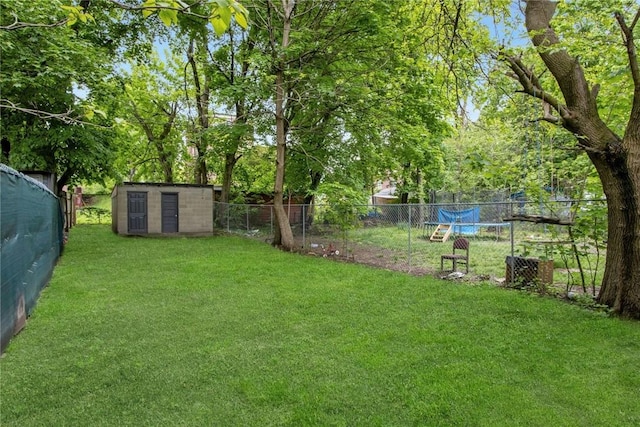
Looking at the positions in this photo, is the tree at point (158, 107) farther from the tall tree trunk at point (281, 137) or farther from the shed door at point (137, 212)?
the tall tree trunk at point (281, 137)

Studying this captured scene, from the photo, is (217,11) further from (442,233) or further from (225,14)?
(442,233)

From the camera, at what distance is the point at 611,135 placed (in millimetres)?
5184

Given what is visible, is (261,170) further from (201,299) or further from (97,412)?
(97,412)

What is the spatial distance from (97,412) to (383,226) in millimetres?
13125

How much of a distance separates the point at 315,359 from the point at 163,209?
1342 cm

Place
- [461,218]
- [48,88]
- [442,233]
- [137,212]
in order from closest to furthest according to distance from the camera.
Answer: [48,88]
[137,212]
[442,233]
[461,218]

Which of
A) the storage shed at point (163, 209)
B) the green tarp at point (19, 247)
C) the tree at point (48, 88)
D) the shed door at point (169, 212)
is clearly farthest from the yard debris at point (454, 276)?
the shed door at point (169, 212)

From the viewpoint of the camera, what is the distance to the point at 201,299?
5.92 meters

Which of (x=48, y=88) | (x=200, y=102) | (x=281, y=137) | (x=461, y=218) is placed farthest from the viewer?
(x=200, y=102)

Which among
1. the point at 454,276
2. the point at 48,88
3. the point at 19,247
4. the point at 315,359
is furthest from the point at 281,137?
the point at 315,359

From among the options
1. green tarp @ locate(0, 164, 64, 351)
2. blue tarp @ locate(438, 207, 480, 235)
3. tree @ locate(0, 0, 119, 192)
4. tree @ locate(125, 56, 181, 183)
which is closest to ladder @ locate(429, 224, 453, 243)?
blue tarp @ locate(438, 207, 480, 235)

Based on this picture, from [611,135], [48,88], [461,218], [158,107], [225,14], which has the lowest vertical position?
[461,218]

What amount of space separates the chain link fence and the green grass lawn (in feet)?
3.31

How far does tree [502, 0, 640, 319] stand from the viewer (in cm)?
484
